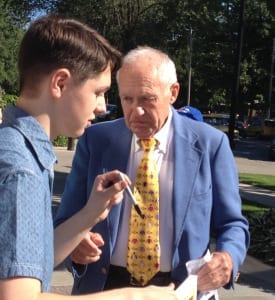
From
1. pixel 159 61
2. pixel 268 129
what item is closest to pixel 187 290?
pixel 159 61

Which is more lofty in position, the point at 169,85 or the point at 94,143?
the point at 169,85

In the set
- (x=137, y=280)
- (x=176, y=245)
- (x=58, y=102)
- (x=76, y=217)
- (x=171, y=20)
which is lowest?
(x=137, y=280)

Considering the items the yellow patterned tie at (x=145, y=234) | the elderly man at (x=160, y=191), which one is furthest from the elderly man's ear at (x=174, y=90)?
the yellow patterned tie at (x=145, y=234)

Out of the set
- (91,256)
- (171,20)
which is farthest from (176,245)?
(171,20)

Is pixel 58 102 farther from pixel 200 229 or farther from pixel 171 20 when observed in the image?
pixel 171 20

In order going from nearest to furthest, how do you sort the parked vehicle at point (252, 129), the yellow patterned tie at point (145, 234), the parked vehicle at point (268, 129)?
the yellow patterned tie at point (145, 234) → the parked vehicle at point (268, 129) → the parked vehicle at point (252, 129)

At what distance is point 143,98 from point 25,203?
1351mm

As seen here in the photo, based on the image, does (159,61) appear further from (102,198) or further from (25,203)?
(25,203)

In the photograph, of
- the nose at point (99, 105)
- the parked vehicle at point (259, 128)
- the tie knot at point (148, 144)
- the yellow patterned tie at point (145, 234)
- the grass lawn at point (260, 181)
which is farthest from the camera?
the parked vehicle at point (259, 128)

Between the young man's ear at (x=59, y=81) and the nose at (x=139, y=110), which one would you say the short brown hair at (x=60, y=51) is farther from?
the nose at (x=139, y=110)

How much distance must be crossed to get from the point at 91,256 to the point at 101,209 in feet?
1.76

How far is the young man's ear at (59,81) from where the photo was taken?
1644mm

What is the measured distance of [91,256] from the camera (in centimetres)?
245

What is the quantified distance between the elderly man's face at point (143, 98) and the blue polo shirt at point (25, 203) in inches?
44.7
